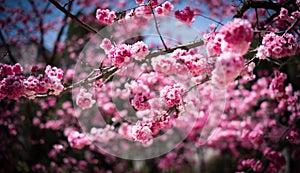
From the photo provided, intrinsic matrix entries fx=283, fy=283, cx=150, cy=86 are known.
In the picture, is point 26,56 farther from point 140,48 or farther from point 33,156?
point 140,48

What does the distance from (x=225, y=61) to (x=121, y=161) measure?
6.97 metres

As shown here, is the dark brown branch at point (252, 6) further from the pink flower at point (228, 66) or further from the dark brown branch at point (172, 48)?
the pink flower at point (228, 66)

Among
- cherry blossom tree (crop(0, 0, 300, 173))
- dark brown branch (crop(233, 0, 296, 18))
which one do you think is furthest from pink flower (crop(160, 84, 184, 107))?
dark brown branch (crop(233, 0, 296, 18))

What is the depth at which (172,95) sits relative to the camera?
232 centimetres

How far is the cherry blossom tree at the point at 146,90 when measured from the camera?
2.33 m

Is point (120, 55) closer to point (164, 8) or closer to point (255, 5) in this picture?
point (164, 8)

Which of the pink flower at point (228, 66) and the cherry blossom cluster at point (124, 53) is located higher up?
the cherry blossom cluster at point (124, 53)

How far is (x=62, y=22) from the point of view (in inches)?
259

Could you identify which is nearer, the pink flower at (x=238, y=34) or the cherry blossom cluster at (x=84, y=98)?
the pink flower at (x=238, y=34)

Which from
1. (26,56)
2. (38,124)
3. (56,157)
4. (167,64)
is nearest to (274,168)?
(167,64)

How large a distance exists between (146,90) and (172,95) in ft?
3.83

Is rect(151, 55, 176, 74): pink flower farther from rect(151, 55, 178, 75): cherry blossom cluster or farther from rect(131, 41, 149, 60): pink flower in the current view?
rect(131, 41, 149, 60): pink flower

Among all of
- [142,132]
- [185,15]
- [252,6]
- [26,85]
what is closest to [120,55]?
[142,132]

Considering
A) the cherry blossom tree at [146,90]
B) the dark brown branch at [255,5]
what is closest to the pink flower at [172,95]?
the cherry blossom tree at [146,90]
